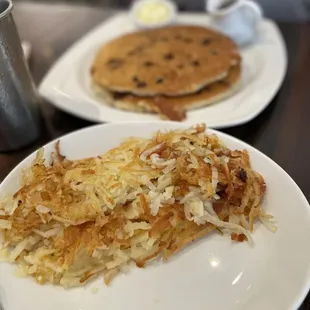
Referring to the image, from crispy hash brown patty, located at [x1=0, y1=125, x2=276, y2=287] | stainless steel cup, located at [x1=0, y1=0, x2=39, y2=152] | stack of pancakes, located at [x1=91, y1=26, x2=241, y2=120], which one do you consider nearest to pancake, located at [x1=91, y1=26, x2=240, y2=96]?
stack of pancakes, located at [x1=91, y1=26, x2=241, y2=120]

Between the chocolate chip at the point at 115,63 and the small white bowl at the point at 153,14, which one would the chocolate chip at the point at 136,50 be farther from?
the small white bowl at the point at 153,14

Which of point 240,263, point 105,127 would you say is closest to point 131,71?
point 105,127

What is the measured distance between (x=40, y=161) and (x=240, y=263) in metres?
0.52

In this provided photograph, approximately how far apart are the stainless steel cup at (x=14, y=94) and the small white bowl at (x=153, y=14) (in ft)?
2.26

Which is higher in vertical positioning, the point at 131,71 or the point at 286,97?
the point at 131,71

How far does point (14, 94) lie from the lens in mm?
1285

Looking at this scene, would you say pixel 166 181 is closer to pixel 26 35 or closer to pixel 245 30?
pixel 245 30

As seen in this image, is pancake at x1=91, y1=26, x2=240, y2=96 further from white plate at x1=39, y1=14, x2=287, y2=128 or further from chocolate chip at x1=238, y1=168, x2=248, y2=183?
chocolate chip at x1=238, y1=168, x2=248, y2=183

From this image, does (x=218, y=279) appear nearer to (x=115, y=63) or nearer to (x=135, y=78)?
(x=135, y=78)

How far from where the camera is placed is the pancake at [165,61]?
1.49 metres

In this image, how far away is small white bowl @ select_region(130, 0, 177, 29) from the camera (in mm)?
1897

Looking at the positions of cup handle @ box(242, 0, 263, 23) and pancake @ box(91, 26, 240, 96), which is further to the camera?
cup handle @ box(242, 0, 263, 23)

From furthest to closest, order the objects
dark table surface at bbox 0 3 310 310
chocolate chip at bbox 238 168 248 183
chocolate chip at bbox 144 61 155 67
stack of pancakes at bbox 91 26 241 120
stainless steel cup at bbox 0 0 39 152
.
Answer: chocolate chip at bbox 144 61 155 67, stack of pancakes at bbox 91 26 241 120, dark table surface at bbox 0 3 310 310, stainless steel cup at bbox 0 0 39 152, chocolate chip at bbox 238 168 248 183

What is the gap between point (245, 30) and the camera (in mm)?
1786
